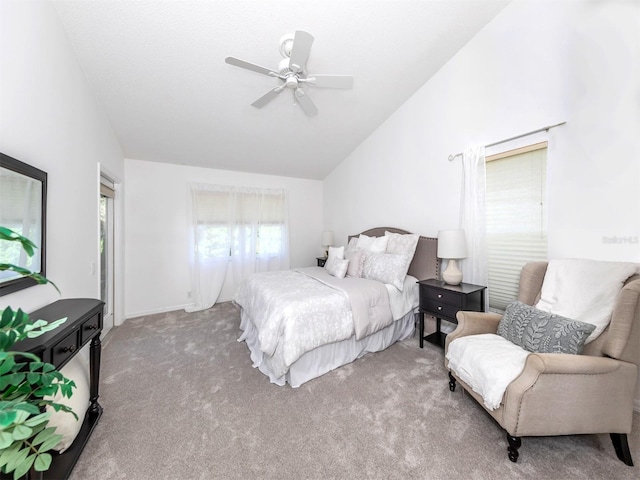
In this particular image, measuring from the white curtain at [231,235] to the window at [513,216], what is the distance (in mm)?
3417

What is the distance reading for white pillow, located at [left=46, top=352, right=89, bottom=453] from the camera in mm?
1369

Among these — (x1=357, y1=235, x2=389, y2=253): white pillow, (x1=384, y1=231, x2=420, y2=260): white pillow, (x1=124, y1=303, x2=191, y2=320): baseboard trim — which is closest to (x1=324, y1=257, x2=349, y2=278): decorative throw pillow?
(x1=357, y1=235, x2=389, y2=253): white pillow

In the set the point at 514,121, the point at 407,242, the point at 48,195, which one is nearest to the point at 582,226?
the point at 514,121

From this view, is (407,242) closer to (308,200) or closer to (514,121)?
(514,121)

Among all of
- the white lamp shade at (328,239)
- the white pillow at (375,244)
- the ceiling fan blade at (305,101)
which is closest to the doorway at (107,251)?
the ceiling fan blade at (305,101)

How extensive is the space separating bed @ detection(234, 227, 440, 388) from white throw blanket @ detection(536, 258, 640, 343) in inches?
46.5

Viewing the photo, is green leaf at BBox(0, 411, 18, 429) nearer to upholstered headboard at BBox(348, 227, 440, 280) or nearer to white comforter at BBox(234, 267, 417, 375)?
white comforter at BBox(234, 267, 417, 375)

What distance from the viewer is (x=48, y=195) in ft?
5.63

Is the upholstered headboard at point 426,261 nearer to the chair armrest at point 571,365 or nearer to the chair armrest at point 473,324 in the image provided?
the chair armrest at point 473,324

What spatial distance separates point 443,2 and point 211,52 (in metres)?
2.17

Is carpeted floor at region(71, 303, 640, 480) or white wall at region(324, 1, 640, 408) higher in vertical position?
white wall at region(324, 1, 640, 408)

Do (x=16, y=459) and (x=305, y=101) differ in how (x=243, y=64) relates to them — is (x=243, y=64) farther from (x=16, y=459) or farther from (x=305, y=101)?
(x=16, y=459)

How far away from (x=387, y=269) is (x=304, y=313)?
121 cm

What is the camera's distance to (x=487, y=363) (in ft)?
5.02
